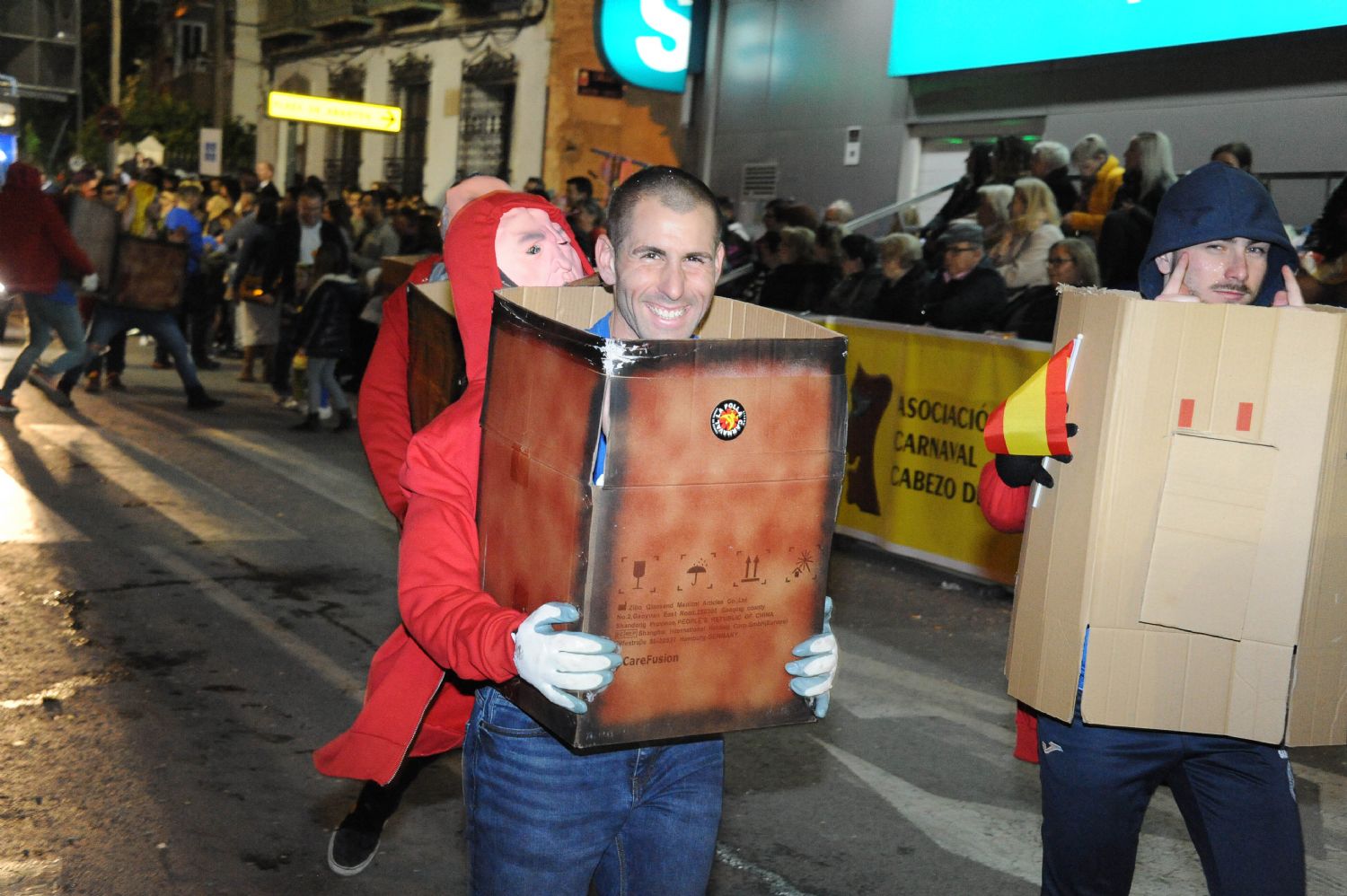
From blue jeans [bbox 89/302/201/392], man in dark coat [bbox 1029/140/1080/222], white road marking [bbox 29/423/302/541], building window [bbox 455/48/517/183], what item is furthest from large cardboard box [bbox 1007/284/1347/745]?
building window [bbox 455/48/517/183]

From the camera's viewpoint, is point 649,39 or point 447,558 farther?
point 649,39

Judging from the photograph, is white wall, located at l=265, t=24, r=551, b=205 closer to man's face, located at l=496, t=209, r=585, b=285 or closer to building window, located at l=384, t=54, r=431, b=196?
building window, located at l=384, t=54, r=431, b=196

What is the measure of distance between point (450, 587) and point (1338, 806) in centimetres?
393

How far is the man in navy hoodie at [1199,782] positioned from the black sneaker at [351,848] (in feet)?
6.56

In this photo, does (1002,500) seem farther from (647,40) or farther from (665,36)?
(665,36)

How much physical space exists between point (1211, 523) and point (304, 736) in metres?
3.60

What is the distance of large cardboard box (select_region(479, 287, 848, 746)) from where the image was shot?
78.0 inches

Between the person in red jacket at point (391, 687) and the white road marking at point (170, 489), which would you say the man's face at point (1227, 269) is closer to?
the person in red jacket at point (391, 687)

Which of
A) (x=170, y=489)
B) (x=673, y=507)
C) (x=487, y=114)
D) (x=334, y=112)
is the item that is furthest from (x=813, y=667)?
(x=334, y=112)

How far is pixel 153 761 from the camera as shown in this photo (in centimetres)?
475

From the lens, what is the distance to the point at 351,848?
12.9 ft

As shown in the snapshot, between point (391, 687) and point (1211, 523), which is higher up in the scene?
point (1211, 523)

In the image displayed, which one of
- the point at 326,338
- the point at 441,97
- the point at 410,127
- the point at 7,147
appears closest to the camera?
the point at 326,338

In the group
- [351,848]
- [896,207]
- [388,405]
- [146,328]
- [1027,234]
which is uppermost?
[896,207]
